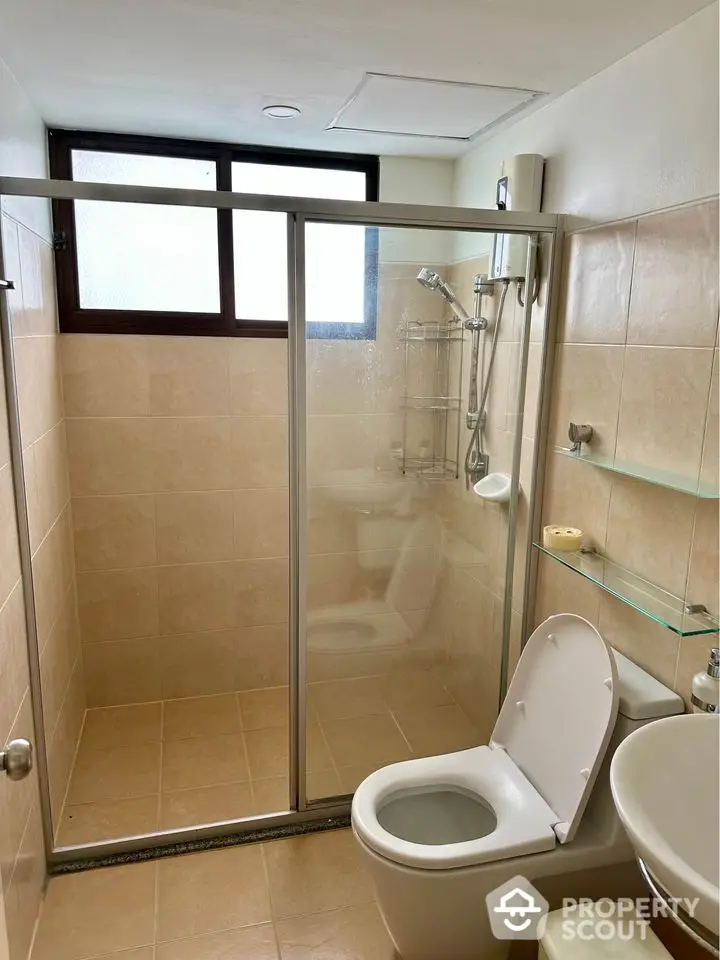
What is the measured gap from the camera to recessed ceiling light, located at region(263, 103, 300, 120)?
7.16ft

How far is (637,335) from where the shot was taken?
1734 mm

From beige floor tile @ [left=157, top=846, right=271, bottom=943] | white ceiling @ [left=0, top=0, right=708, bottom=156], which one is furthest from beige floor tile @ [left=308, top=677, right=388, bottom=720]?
white ceiling @ [left=0, top=0, right=708, bottom=156]

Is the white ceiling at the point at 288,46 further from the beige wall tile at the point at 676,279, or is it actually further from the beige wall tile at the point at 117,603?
the beige wall tile at the point at 117,603

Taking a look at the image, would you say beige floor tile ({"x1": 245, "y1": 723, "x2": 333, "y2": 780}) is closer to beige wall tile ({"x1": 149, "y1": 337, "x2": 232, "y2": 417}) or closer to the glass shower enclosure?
the glass shower enclosure

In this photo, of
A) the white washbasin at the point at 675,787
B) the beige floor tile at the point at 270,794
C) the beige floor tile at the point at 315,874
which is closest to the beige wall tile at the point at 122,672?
the beige floor tile at the point at 270,794

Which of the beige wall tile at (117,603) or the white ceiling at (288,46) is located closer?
the white ceiling at (288,46)

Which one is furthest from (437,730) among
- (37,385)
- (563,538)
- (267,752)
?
(37,385)

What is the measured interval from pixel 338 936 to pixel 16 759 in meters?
1.17

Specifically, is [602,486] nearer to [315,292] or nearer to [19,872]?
[315,292]

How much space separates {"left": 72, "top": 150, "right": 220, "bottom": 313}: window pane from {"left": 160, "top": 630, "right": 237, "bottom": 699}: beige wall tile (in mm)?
1394

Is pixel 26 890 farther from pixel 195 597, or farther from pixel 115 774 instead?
pixel 195 597

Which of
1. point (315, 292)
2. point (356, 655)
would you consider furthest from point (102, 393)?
point (356, 655)

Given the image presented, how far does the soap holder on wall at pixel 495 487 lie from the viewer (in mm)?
2293

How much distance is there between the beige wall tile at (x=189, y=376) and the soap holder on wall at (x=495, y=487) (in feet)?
3.62
